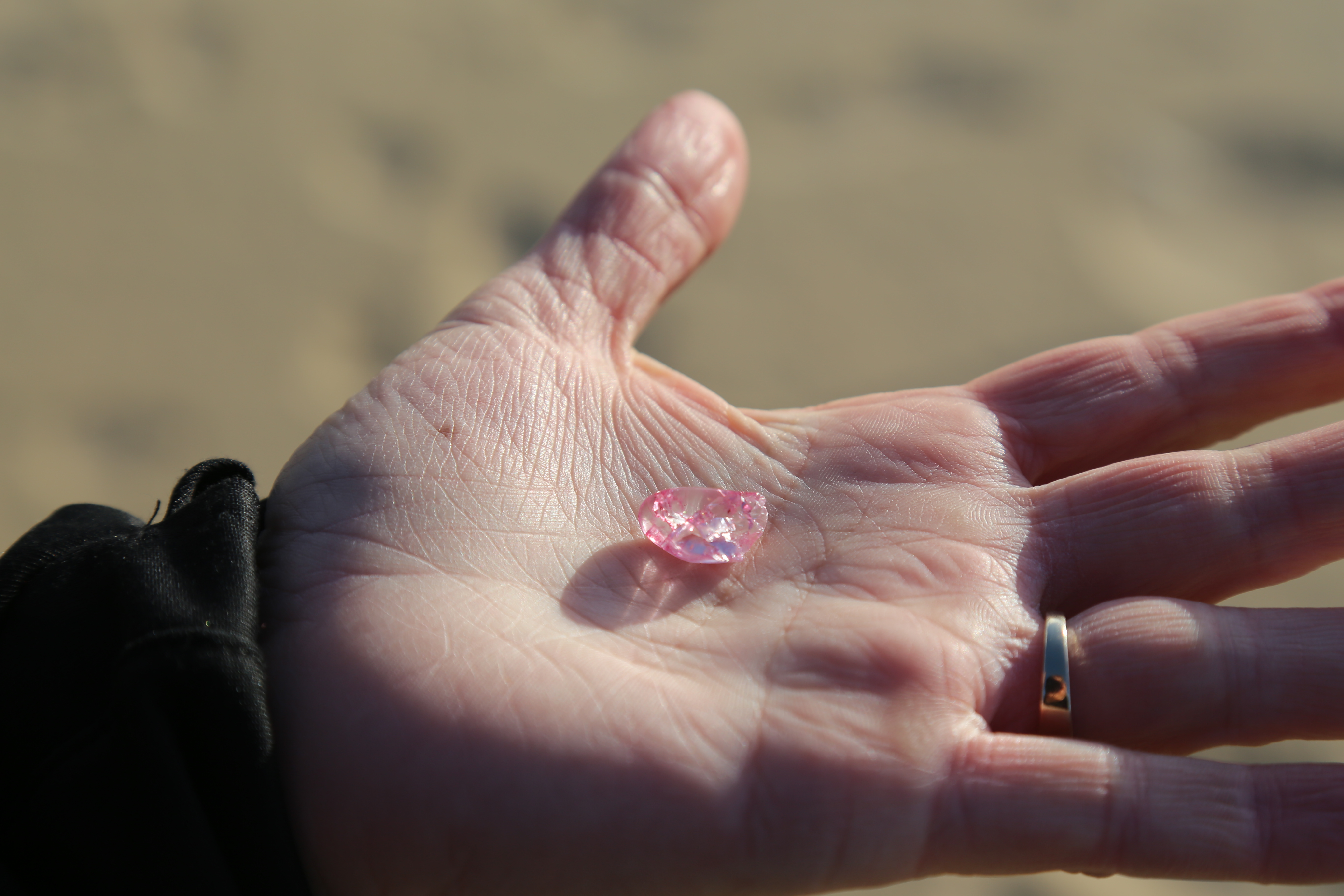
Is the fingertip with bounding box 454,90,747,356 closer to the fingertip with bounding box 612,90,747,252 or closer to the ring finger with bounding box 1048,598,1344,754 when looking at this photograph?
the fingertip with bounding box 612,90,747,252

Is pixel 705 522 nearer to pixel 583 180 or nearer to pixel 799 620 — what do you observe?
pixel 799 620

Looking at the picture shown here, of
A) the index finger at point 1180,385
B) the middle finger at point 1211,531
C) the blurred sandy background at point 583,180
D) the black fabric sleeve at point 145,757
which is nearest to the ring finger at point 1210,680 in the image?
the middle finger at point 1211,531

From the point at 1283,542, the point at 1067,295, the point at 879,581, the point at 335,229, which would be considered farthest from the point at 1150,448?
the point at 335,229

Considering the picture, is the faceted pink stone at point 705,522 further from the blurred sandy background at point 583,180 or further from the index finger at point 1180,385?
the blurred sandy background at point 583,180

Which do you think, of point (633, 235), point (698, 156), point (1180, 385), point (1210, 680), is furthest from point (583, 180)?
point (1210, 680)

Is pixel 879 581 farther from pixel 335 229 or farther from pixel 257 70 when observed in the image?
pixel 257 70

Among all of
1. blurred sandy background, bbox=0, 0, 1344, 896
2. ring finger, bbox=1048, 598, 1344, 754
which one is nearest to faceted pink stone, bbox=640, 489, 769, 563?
ring finger, bbox=1048, 598, 1344, 754
